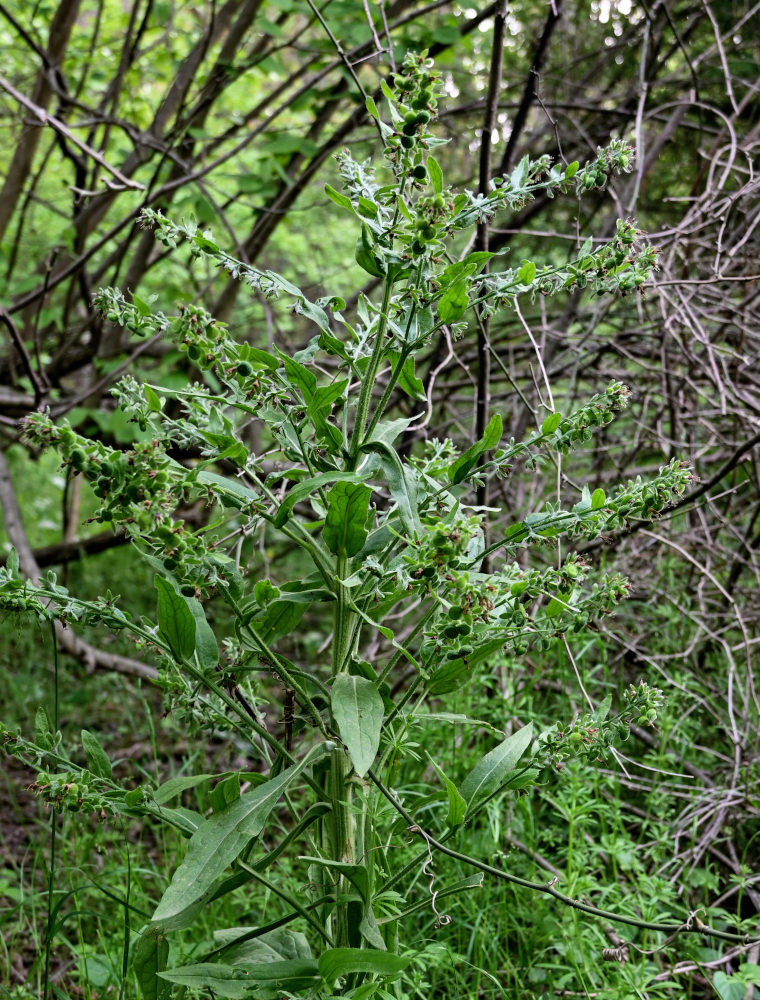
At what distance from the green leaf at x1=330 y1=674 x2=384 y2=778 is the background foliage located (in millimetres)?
423

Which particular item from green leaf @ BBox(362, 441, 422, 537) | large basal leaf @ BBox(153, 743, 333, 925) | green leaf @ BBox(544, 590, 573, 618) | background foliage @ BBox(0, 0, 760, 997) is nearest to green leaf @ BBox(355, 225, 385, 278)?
green leaf @ BBox(362, 441, 422, 537)

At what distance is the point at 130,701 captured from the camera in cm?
410

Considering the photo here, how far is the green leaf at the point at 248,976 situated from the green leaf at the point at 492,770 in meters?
0.32

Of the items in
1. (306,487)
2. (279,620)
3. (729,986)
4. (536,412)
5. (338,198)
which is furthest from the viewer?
(536,412)

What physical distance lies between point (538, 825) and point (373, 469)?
1.50m

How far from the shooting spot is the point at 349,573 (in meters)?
1.28

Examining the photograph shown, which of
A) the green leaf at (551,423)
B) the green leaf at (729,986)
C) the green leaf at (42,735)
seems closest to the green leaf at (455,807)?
the green leaf at (551,423)

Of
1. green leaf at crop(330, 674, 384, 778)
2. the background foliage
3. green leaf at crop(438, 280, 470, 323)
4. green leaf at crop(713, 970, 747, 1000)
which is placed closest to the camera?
green leaf at crop(330, 674, 384, 778)

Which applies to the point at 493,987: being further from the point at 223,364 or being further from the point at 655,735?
the point at 223,364

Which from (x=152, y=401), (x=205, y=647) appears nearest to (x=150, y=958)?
(x=205, y=647)

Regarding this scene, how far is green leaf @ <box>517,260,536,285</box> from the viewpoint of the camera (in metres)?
1.21

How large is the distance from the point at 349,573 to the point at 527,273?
49 centimetres

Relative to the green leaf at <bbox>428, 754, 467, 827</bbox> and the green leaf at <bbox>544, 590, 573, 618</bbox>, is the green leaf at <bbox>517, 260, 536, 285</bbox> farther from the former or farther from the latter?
the green leaf at <bbox>428, 754, 467, 827</bbox>

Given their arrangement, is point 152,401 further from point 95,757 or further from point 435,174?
point 95,757
